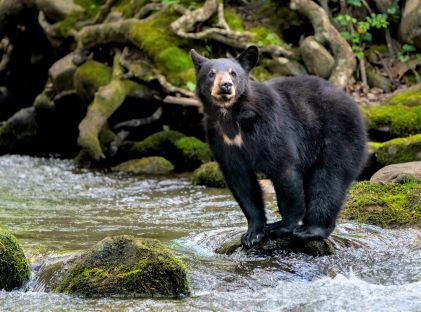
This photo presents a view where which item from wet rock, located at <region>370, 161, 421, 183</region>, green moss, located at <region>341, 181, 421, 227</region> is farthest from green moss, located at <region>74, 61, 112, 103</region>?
A: green moss, located at <region>341, 181, 421, 227</region>

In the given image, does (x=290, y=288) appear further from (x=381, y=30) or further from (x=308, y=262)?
(x=381, y=30)

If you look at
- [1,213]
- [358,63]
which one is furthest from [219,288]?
[358,63]

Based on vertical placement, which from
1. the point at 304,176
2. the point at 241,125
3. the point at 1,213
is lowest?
the point at 1,213

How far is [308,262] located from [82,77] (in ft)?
32.0

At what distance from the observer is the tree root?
14125mm

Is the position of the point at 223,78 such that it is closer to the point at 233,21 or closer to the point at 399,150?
the point at 399,150

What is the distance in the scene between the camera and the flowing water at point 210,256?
6.00 meters

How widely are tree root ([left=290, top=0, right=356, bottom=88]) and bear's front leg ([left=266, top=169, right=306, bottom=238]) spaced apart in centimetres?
696

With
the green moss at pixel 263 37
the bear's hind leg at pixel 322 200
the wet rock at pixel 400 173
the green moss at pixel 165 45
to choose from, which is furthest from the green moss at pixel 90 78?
the bear's hind leg at pixel 322 200

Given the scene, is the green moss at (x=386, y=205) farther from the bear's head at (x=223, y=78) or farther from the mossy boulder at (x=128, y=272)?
the mossy boulder at (x=128, y=272)

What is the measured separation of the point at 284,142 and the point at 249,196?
0.59m

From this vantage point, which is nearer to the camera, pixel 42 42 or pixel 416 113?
pixel 416 113

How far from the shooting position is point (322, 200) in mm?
7324

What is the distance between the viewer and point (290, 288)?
250 inches
